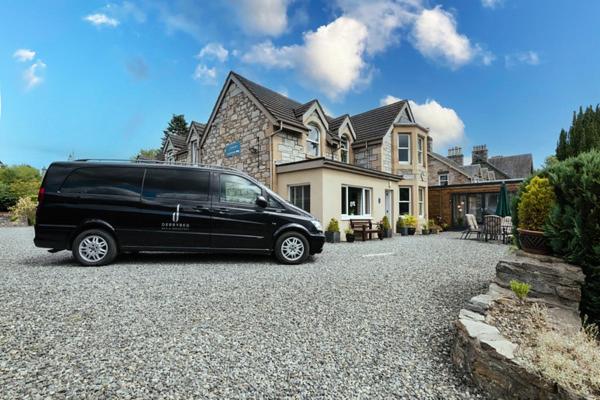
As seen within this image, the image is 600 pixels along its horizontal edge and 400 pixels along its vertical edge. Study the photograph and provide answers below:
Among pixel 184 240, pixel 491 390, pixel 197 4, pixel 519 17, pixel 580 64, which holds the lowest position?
pixel 491 390

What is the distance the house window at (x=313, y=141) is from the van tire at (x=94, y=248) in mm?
9989

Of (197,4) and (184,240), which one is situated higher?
(197,4)

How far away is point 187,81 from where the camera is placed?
11875 mm

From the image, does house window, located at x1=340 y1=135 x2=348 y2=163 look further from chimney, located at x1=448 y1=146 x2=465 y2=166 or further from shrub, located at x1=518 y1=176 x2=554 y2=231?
chimney, located at x1=448 y1=146 x2=465 y2=166

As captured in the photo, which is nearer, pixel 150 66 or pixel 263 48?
pixel 150 66

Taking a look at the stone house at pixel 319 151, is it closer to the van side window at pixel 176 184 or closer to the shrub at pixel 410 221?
the shrub at pixel 410 221

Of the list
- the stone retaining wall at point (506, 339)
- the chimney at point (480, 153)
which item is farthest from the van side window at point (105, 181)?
the chimney at point (480, 153)

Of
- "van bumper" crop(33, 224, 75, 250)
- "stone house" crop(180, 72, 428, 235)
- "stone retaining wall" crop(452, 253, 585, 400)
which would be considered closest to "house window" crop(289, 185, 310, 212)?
"stone house" crop(180, 72, 428, 235)

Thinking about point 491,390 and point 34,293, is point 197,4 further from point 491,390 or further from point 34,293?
point 491,390

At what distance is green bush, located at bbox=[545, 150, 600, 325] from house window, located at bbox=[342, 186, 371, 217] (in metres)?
8.80

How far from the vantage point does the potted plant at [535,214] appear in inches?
141

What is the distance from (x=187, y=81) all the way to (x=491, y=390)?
1336cm

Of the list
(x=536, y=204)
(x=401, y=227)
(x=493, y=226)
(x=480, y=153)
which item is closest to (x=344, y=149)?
(x=401, y=227)

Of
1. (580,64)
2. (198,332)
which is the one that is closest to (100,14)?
(198,332)
